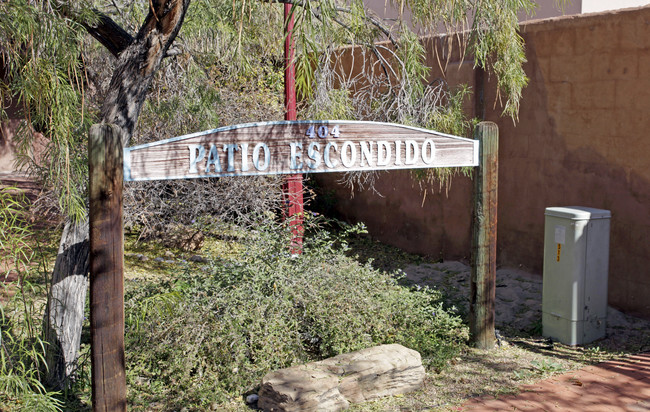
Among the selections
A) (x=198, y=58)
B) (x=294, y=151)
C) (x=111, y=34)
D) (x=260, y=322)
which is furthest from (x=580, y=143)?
(x=111, y=34)

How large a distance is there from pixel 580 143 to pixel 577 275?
1854mm

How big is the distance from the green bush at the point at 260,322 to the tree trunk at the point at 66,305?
0.45 meters

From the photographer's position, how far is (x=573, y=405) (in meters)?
4.75

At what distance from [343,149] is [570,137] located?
3574 mm

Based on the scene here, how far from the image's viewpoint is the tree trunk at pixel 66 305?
16.6 feet

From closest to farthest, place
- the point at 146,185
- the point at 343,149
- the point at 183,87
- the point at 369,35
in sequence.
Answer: the point at 343,149, the point at 369,35, the point at 183,87, the point at 146,185

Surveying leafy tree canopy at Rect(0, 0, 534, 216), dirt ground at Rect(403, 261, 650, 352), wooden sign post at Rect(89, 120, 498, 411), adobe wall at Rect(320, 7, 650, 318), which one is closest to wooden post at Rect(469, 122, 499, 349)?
wooden sign post at Rect(89, 120, 498, 411)

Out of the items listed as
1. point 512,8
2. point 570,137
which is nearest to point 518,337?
point 570,137

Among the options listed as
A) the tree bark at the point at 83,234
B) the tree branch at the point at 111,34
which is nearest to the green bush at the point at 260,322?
the tree bark at the point at 83,234

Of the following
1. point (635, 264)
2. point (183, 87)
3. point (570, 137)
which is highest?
point (183, 87)

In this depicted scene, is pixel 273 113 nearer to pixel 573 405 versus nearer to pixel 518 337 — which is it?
pixel 518 337

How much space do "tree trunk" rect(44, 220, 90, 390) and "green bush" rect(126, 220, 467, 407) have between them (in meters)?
0.45

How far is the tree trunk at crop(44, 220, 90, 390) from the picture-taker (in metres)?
5.05

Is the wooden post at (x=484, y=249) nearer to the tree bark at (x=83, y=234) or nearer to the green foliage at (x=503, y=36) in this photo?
the green foliage at (x=503, y=36)
